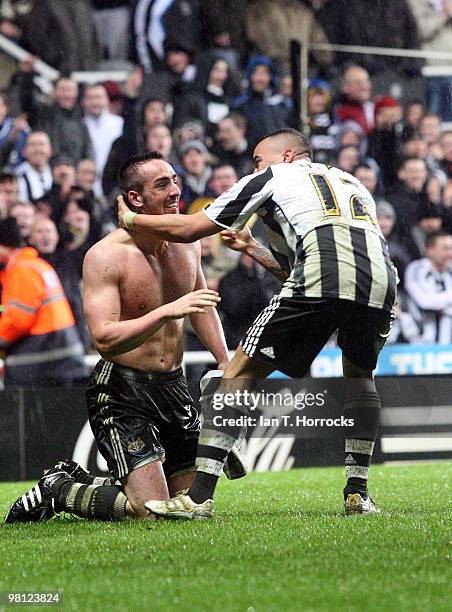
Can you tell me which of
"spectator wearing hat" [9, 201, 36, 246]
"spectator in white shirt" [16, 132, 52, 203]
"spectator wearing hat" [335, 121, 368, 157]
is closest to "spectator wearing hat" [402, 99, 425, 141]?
"spectator wearing hat" [335, 121, 368, 157]

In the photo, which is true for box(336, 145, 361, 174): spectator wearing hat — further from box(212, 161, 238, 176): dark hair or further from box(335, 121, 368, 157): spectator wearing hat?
box(212, 161, 238, 176): dark hair

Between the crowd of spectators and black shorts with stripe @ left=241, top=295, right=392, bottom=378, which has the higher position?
the crowd of spectators

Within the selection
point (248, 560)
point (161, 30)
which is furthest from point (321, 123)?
point (248, 560)

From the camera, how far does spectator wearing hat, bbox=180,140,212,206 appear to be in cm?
1002

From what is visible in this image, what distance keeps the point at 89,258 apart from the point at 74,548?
1.48 m

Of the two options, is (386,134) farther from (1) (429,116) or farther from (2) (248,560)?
(2) (248,560)

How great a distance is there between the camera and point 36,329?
8.36 meters

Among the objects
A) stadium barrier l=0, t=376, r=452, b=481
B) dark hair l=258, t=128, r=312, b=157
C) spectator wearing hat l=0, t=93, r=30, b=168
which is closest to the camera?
dark hair l=258, t=128, r=312, b=157

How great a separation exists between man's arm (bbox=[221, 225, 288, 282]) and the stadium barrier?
2.30 meters

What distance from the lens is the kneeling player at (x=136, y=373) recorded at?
4.72 metres

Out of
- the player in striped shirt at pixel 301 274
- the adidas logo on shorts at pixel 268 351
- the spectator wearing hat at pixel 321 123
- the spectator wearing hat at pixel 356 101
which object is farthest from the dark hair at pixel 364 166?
the adidas logo on shorts at pixel 268 351

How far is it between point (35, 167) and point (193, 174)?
1436 millimetres

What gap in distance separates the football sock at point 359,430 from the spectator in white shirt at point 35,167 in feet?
18.6

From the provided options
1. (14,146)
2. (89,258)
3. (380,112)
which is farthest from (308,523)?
(380,112)
